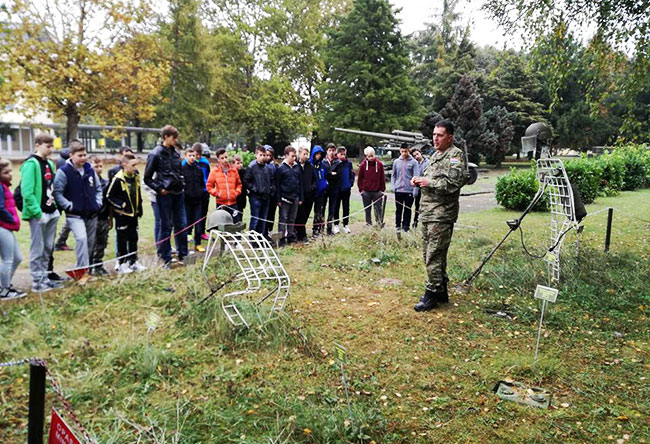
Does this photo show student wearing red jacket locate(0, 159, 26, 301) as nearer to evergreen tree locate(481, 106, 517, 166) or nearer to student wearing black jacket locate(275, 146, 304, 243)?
student wearing black jacket locate(275, 146, 304, 243)

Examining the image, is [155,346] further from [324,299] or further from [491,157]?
[491,157]

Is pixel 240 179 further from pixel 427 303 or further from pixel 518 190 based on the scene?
pixel 518 190

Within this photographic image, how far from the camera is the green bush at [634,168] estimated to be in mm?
19500

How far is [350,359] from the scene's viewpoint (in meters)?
4.10

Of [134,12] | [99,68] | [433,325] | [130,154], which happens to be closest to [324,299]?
[433,325]

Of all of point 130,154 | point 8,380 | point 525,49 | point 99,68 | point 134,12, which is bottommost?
point 8,380

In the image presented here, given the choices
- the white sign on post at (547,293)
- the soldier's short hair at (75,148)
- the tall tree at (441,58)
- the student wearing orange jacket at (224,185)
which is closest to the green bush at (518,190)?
the student wearing orange jacket at (224,185)

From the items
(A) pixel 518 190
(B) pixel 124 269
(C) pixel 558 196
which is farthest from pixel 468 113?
(B) pixel 124 269

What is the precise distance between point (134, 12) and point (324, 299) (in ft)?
59.3

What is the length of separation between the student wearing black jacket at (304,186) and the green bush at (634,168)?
16058 mm

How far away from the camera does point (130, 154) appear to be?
6637 mm

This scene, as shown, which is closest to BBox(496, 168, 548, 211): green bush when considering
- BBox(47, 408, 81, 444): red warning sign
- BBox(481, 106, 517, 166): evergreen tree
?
BBox(47, 408, 81, 444): red warning sign

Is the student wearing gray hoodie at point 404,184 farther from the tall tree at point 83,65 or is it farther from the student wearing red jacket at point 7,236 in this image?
the tall tree at point 83,65

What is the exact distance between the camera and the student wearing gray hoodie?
925 centimetres
